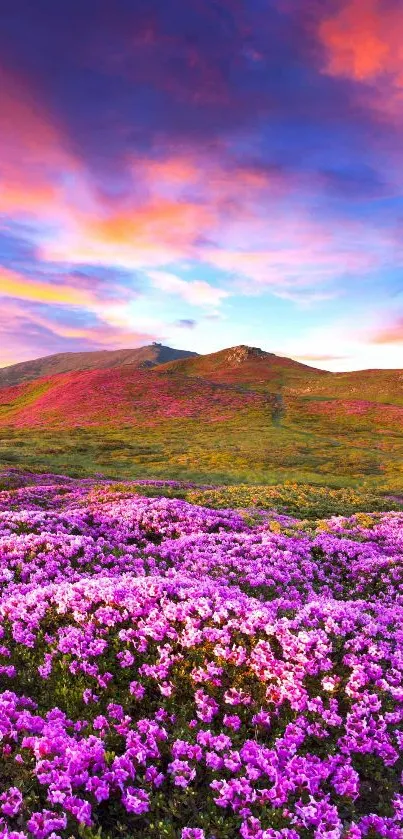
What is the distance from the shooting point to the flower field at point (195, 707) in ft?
18.5

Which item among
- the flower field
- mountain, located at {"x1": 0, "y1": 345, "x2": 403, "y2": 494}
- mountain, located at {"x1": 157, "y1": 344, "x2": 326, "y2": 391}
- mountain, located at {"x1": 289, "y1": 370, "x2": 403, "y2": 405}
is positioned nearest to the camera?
the flower field

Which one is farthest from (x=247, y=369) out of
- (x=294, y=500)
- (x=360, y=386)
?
(x=294, y=500)

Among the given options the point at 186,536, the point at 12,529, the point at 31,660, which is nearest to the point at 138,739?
the point at 31,660

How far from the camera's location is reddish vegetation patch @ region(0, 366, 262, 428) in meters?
89.1

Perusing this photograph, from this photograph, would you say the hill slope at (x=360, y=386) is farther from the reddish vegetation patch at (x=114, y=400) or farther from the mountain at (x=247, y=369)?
the reddish vegetation patch at (x=114, y=400)

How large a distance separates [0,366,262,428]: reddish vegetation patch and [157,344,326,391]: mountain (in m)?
16.8

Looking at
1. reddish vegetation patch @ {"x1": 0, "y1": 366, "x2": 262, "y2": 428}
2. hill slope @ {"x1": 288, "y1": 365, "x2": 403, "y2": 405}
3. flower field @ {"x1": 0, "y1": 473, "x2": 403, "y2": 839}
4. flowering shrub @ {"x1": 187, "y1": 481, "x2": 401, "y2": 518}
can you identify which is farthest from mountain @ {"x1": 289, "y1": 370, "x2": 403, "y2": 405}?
flower field @ {"x1": 0, "y1": 473, "x2": 403, "y2": 839}

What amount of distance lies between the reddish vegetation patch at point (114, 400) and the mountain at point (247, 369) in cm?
→ 1675

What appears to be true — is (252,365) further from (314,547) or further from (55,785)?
(55,785)

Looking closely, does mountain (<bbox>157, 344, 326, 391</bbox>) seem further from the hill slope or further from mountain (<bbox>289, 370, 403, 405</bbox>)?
the hill slope

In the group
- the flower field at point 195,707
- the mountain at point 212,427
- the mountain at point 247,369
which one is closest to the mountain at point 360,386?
the mountain at point 212,427

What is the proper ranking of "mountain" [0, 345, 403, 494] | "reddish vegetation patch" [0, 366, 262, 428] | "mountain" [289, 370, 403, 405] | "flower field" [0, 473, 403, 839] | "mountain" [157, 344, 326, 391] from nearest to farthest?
"flower field" [0, 473, 403, 839]
"mountain" [0, 345, 403, 494]
"reddish vegetation patch" [0, 366, 262, 428]
"mountain" [289, 370, 403, 405]
"mountain" [157, 344, 326, 391]

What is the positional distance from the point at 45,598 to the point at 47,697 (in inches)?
108

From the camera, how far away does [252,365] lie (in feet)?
554
